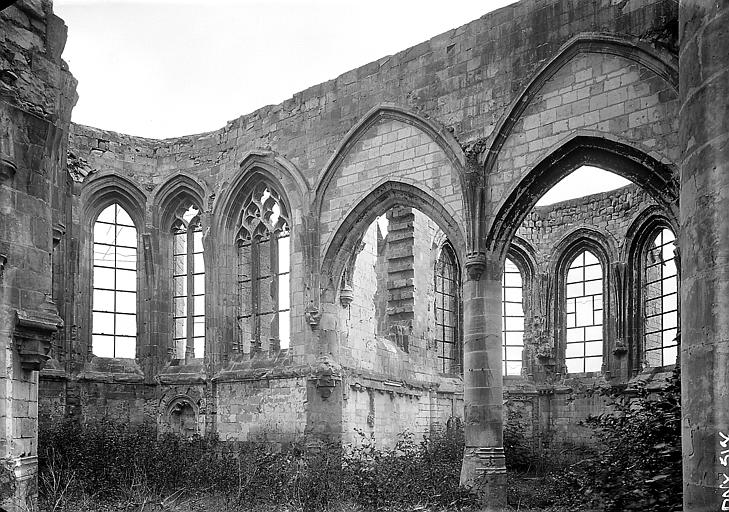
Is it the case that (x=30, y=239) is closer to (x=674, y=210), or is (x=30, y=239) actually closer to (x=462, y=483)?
(x=462, y=483)

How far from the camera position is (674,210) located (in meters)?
9.29

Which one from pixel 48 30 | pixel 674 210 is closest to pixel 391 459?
pixel 674 210

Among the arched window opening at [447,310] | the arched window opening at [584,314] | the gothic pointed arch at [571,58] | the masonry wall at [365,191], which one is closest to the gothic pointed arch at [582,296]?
the arched window opening at [584,314]

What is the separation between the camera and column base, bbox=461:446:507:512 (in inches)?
391

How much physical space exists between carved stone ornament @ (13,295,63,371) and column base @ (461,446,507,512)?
5290mm

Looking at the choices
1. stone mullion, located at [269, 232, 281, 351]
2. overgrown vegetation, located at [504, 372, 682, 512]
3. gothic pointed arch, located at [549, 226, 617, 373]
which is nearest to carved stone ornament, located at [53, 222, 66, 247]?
stone mullion, located at [269, 232, 281, 351]

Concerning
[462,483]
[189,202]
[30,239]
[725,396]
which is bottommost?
[462,483]

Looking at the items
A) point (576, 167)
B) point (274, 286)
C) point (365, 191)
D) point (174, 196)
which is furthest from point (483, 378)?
point (174, 196)

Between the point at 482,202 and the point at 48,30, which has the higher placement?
the point at 48,30

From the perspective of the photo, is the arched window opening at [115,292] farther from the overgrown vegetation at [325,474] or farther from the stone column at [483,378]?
the stone column at [483,378]

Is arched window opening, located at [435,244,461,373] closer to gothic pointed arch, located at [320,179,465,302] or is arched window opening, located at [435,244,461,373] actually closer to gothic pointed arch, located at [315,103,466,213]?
gothic pointed arch, located at [320,179,465,302]

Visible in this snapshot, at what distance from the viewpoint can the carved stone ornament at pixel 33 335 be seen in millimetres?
7105

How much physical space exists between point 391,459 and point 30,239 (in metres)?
5.57

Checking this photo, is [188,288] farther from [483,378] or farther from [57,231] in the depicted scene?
[483,378]
